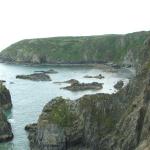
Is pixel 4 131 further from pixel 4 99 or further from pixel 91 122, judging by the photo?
pixel 4 99

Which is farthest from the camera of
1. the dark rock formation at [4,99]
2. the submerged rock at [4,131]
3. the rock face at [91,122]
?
the dark rock formation at [4,99]

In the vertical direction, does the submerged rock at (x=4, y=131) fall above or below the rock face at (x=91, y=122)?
below

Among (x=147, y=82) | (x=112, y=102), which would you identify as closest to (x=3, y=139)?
(x=112, y=102)

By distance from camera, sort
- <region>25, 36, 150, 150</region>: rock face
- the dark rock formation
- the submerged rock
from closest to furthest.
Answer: <region>25, 36, 150, 150</region>: rock face, the submerged rock, the dark rock formation

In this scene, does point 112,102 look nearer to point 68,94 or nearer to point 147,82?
point 147,82

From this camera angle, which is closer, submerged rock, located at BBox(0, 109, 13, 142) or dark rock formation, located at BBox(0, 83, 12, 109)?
submerged rock, located at BBox(0, 109, 13, 142)

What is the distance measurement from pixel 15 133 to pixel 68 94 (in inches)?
2989

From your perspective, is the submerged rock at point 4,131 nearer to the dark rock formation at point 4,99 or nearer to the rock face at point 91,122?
the rock face at point 91,122

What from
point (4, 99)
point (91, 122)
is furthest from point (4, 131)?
point (4, 99)

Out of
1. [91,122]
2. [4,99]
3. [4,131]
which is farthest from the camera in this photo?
[4,99]

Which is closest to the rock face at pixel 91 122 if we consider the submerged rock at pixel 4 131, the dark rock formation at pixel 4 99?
the submerged rock at pixel 4 131

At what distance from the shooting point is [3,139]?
117m

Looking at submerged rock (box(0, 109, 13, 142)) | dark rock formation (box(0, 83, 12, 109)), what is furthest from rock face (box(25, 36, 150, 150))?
dark rock formation (box(0, 83, 12, 109))

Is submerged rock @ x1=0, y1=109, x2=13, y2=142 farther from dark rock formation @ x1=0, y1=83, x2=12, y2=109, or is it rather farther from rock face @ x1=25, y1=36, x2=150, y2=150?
dark rock formation @ x1=0, y1=83, x2=12, y2=109
